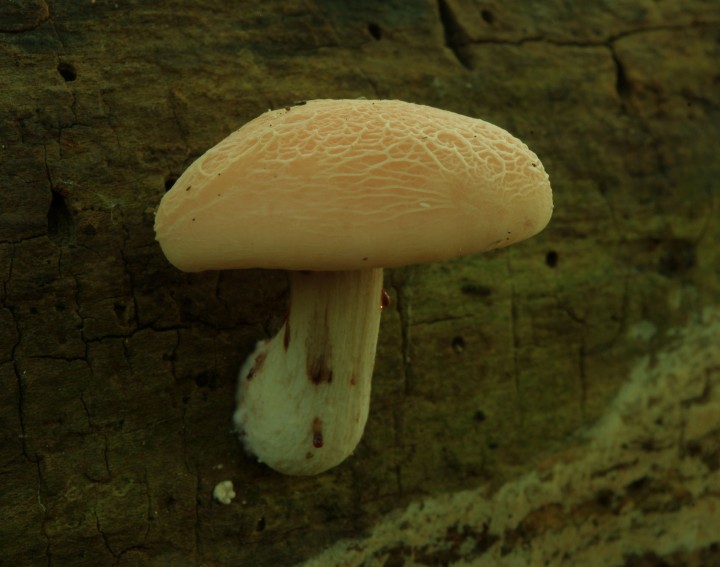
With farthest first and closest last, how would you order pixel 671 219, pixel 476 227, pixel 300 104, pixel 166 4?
pixel 671 219
pixel 166 4
pixel 300 104
pixel 476 227

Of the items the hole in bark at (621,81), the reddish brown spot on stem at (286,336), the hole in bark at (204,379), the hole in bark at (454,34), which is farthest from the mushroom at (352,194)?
the hole in bark at (621,81)

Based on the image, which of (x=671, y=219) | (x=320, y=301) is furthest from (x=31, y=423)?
(x=671, y=219)

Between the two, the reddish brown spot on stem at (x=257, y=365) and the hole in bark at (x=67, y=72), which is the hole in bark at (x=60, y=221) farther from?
the reddish brown spot on stem at (x=257, y=365)

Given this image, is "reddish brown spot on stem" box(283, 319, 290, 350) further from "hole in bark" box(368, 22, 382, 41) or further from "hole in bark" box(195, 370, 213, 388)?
"hole in bark" box(368, 22, 382, 41)

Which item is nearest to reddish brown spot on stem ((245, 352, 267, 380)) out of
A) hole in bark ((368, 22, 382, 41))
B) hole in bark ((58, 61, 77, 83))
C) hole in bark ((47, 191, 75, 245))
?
hole in bark ((47, 191, 75, 245))

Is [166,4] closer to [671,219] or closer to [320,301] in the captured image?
[320,301]

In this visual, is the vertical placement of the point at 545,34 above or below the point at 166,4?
below

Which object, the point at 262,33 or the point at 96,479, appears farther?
the point at 262,33

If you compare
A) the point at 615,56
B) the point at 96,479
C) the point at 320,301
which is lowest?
the point at 96,479
